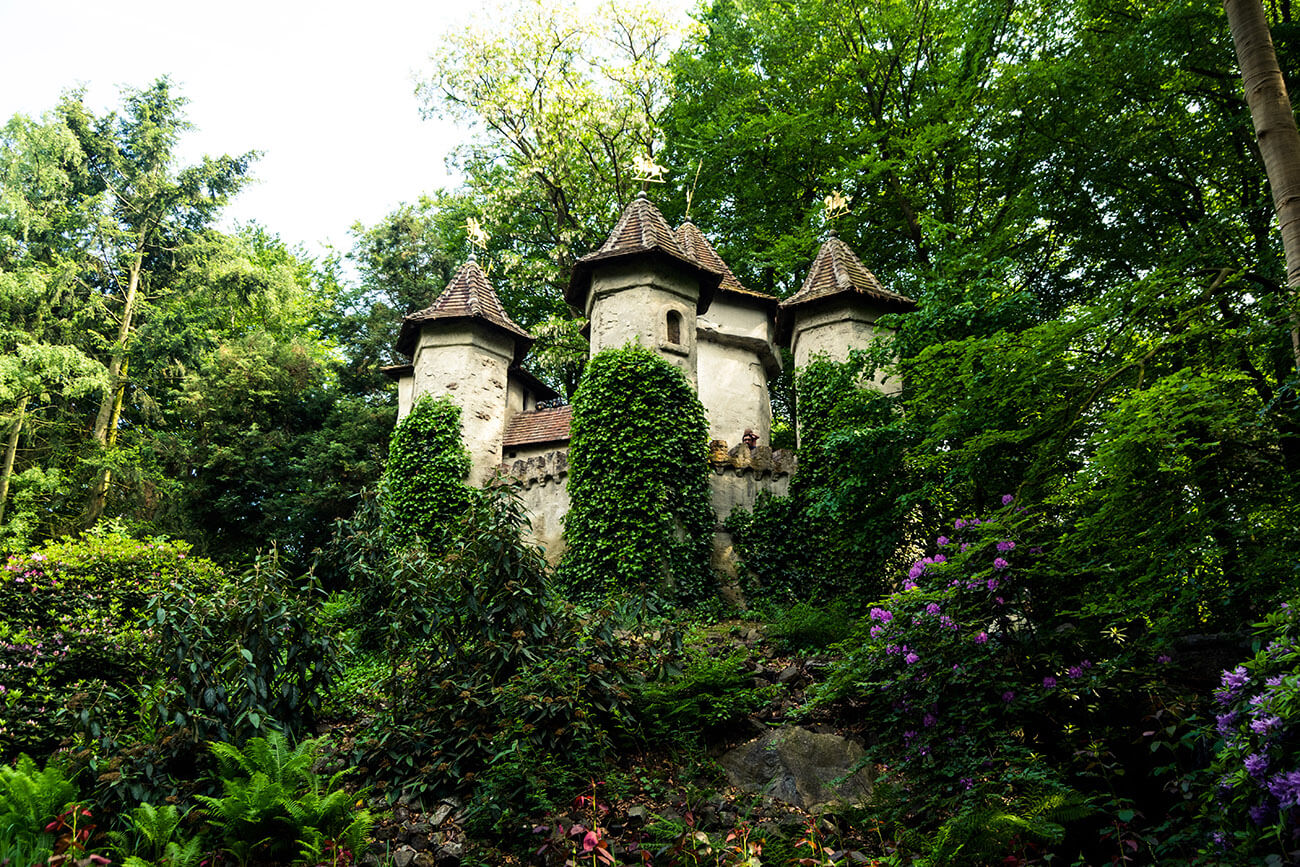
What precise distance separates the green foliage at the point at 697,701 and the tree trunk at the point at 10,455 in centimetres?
1953

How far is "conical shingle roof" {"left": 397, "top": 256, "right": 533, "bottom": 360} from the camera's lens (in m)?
18.6

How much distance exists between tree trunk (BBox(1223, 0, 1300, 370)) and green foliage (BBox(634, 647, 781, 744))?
5578 millimetres

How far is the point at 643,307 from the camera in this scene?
17.0m

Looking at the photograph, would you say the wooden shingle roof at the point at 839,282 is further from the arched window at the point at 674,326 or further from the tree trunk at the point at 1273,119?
the tree trunk at the point at 1273,119

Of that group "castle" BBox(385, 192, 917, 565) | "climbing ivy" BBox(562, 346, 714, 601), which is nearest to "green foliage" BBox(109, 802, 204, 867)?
"climbing ivy" BBox(562, 346, 714, 601)

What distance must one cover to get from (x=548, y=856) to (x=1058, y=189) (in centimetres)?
1489

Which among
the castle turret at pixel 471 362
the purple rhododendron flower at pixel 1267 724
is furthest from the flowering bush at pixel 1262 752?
the castle turret at pixel 471 362

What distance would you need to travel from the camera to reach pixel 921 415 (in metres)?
11.1

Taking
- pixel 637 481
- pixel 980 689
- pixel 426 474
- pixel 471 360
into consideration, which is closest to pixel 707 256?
pixel 471 360

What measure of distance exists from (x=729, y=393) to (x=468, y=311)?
20.8 feet

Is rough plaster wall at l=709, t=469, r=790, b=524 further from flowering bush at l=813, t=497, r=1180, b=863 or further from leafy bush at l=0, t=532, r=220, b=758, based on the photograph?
leafy bush at l=0, t=532, r=220, b=758

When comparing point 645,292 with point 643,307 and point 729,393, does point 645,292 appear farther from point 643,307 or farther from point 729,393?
point 729,393

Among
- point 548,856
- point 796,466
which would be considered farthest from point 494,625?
point 796,466

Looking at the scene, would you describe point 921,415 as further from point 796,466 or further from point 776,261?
Result: point 776,261
